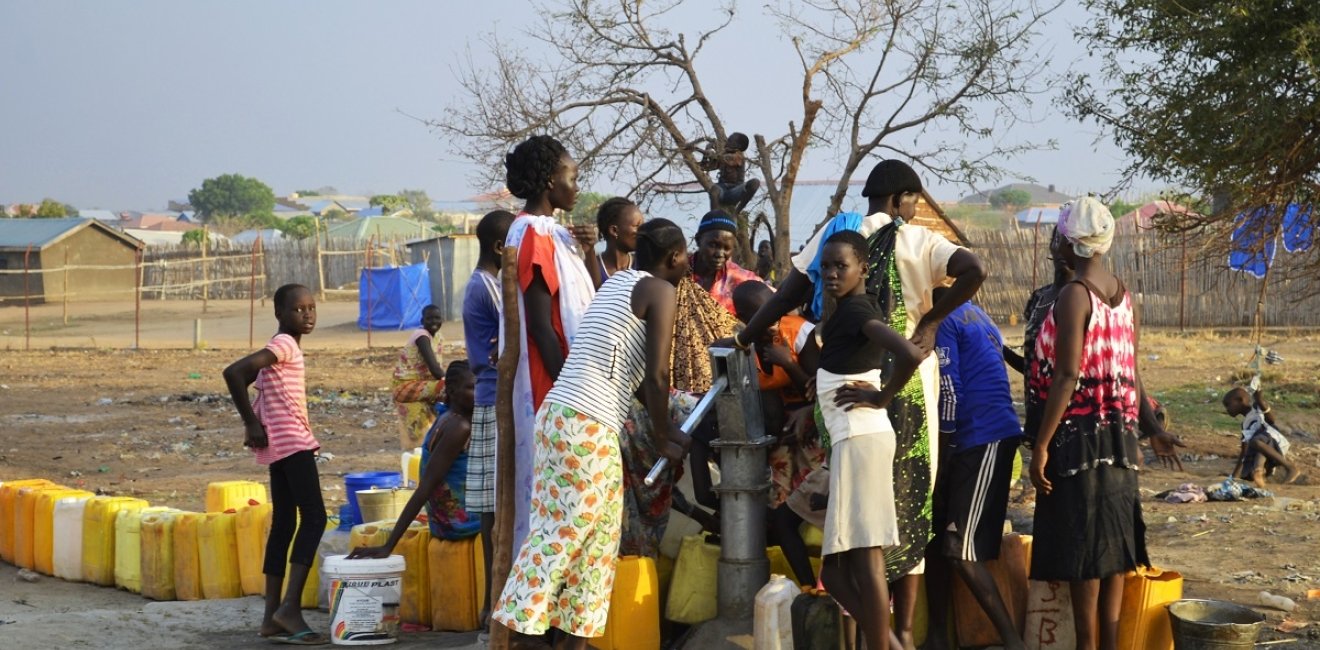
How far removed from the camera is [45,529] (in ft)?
26.6

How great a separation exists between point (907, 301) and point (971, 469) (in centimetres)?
65

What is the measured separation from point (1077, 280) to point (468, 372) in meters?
2.72

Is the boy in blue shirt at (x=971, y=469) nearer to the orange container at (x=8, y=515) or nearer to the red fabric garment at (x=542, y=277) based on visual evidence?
the red fabric garment at (x=542, y=277)

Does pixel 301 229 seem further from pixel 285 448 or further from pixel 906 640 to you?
pixel 906 640

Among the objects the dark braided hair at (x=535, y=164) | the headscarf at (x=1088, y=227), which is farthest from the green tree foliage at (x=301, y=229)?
the headscarf at (x=1088, y=227)

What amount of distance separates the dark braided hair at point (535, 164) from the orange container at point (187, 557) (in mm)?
3226

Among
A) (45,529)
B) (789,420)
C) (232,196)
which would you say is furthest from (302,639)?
(232,196)

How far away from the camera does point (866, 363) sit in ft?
14.8

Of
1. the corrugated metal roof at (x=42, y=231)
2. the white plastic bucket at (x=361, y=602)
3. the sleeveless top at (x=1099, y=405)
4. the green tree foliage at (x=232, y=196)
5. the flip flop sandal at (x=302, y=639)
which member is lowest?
the flip flop sandal at (x=302, y=639)

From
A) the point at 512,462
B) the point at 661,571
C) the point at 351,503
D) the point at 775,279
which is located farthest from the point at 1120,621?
the point at 775,279

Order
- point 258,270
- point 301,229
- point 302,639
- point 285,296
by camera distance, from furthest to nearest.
Result: point 301,229 < point 258,270 < point 285,296 < point 302,639

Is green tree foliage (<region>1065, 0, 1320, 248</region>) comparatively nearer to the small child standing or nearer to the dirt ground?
the dirt ground

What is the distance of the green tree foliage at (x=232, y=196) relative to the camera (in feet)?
399

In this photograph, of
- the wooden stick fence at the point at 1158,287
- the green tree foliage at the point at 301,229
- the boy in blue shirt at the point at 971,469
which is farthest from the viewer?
the green tree foliage at the point at 301,229
